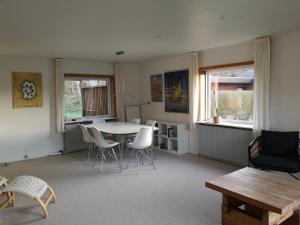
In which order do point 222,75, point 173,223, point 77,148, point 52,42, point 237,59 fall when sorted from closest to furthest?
point 173,223 → point 52,42 → point 237,59 → point 222,75 → point 77,148

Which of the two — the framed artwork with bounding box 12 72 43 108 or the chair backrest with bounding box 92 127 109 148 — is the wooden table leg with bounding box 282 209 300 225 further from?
the framed artwork with bounding box 12 72 43 108

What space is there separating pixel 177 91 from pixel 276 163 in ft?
10.1

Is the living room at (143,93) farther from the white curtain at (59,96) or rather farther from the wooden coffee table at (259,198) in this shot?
the wooden coffee table at (259,198)

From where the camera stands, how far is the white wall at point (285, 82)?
3910 mm

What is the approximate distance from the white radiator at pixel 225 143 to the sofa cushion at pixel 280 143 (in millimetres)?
431

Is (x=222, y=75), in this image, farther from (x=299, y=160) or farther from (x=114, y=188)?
(x=114, y=188)

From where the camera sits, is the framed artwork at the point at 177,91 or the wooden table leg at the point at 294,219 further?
the framed artwork at the point at 177,91

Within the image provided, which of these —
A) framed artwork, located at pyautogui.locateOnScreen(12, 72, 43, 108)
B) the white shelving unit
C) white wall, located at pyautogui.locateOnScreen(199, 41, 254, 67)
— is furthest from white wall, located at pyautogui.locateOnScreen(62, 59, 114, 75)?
white wall, located at pyautogui.locateOnScreen(199, 41, 254, 67)

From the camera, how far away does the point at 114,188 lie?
3820 millimetres

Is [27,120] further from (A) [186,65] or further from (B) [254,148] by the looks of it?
(B) [254,148]

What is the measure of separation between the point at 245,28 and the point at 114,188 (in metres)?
3.15

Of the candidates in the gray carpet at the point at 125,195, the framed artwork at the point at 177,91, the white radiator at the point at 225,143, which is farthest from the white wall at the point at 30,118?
the white radiator at the point at 225,143

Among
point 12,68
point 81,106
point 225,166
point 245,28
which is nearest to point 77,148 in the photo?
point 81,106

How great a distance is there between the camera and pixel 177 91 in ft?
20.0
